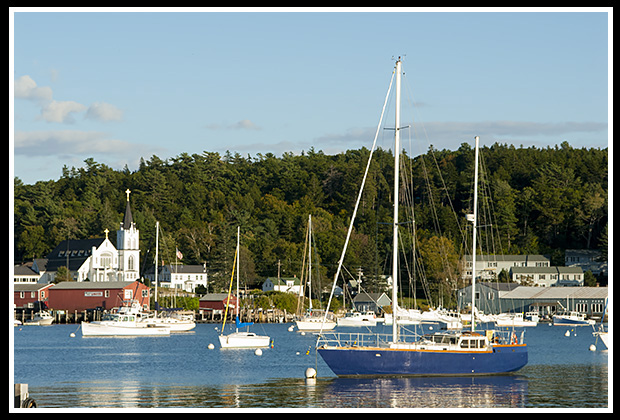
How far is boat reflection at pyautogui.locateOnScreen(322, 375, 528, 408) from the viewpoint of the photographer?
3166cm

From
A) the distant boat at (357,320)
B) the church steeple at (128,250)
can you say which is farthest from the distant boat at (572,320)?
the church steeple at (128,250)

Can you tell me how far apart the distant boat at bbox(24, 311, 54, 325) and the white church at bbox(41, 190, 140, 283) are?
82.3 ft

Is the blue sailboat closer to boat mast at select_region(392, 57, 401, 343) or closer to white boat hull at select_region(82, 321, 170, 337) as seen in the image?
boat mast at select_region(392, 57, 401, 343)

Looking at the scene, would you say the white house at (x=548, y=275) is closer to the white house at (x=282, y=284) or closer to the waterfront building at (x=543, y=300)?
the waterfront building at (x=543, y=300)

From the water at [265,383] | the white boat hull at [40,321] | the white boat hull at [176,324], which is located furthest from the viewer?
the white boat hull at [40,321]

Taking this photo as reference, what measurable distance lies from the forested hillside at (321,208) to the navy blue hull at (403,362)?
8786 centimetres

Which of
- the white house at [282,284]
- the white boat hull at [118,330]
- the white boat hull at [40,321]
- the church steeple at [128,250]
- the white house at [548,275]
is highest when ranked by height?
the church steeple at [128,250]

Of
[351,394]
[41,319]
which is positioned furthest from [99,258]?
[351,394]

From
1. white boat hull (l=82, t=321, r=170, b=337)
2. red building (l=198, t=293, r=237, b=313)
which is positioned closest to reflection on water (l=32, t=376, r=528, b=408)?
white boat hull (l=82, t=321, r=170, b=337)

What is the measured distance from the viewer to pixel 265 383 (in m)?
39.5

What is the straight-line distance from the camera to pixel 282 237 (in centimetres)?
15988

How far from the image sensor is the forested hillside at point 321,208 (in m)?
142

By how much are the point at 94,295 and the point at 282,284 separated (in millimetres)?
28847
